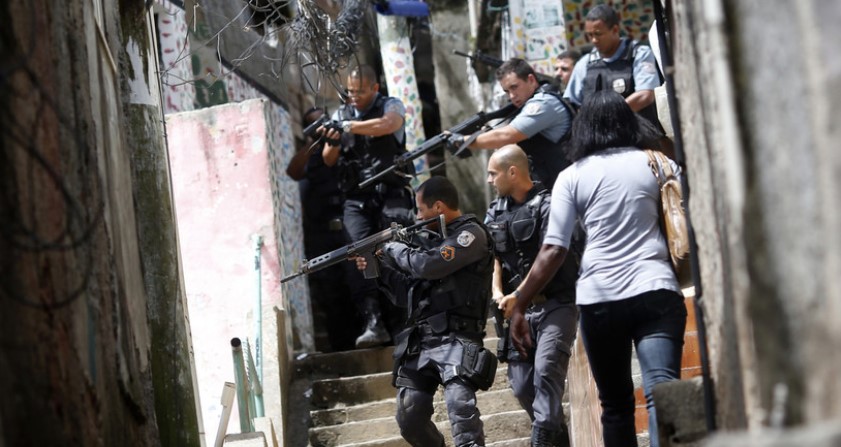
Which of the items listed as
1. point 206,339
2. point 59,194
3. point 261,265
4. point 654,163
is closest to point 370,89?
point 261,265

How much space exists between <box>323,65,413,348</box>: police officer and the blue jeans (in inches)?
151

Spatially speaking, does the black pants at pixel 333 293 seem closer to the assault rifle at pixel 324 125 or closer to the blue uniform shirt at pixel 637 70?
the assault rifle at pixel 324 125

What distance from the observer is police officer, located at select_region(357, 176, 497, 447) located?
20.0 feet

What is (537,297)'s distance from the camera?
21.0ft

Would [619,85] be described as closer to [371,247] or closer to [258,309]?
[371,247]

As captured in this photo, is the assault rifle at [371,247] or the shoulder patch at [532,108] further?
the shoulder patch at [532,108]

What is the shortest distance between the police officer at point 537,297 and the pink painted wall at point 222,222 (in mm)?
2265

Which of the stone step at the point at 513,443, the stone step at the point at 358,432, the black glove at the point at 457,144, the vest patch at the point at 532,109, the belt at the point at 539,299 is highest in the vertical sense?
the vest patch at the point at 532,109

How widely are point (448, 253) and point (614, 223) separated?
1.57 meters

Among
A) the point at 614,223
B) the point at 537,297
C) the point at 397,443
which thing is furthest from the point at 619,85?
the point at 614,223

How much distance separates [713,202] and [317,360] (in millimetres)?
5532

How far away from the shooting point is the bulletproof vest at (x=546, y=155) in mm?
7691

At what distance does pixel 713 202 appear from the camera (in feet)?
11.4

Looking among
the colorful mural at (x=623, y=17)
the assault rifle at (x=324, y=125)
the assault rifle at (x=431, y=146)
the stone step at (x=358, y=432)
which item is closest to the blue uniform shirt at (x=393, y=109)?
the assault rifle at (x=324, y=125)
